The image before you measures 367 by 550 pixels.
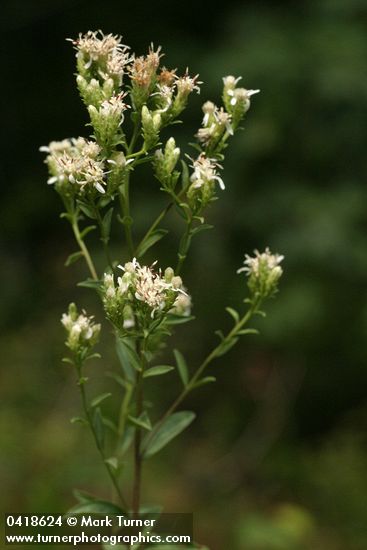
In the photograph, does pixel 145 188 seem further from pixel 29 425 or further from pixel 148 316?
pixel 148 316

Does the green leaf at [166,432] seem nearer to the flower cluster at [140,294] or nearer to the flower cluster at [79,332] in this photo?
the flower cluster at [79,332]

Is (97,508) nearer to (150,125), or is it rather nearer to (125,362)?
(125,362)

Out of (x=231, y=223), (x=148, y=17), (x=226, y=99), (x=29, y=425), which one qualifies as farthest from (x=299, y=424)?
(x=148, y=17)

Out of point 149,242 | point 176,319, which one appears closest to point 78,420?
point 176,319

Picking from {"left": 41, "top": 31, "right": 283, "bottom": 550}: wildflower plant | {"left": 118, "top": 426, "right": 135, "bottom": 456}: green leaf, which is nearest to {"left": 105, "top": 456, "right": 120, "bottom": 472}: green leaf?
{"left": 41, "top": 31, "right": 283, "bottom": 550}: wildflower plant

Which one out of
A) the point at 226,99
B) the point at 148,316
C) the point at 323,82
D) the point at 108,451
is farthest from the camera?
the point at 323,82

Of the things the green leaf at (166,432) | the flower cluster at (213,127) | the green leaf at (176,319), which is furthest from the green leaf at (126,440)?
the flower cluster at (213,127)
